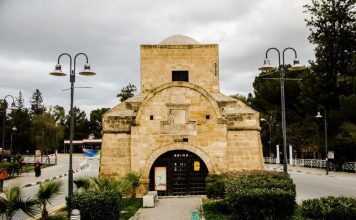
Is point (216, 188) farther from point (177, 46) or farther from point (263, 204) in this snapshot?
point (177, 46)

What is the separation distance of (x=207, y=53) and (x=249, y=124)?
5398 millimetres

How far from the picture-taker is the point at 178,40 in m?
26.4

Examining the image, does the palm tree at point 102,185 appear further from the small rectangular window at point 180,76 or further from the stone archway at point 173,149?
the small rectangular window at point 180,76

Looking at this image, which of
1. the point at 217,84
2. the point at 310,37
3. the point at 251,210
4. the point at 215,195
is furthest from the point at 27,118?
the point at 251,210

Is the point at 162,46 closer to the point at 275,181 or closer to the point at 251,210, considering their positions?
the point at 275,181

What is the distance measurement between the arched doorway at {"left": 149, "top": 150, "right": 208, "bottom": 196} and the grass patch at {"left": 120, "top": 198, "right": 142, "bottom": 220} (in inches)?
64.6

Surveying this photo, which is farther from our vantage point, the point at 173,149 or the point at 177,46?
the point at 177,46

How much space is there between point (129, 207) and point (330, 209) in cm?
986

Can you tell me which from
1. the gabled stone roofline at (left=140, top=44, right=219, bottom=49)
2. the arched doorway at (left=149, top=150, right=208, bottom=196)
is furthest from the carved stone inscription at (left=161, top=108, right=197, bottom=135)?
the gabled stone roofline at (left=140, top=44, right=219, bottom=49)

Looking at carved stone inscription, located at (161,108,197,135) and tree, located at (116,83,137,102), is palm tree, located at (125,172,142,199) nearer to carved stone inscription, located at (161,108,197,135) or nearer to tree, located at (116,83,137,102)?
carved stone inscription, located at (161,108,197,135)

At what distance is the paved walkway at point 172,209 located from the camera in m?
14.3

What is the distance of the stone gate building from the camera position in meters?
20.4

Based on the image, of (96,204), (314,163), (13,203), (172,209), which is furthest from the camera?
(314,163)

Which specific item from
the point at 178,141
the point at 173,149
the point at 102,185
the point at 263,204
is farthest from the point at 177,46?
the point at 263,204
